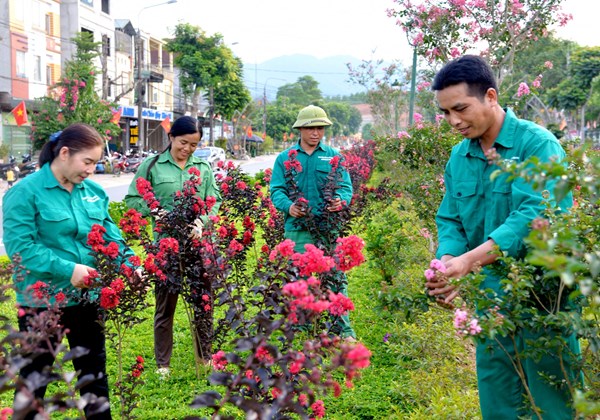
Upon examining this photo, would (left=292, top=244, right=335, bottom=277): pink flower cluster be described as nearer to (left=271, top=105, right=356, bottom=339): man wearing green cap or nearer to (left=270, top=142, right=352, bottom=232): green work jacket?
(left=271, top=105, right=356, bottom=339): man wearing green cap

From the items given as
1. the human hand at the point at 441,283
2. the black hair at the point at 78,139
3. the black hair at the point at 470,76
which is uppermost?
the black hair at the point at 470,76

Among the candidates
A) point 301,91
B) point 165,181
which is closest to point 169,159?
point 165,181

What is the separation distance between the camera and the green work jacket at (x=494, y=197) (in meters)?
2.38

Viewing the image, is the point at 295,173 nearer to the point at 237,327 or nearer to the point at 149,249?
the point at 149,249

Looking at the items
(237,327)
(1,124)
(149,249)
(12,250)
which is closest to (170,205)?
(149,249)

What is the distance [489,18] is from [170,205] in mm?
6211

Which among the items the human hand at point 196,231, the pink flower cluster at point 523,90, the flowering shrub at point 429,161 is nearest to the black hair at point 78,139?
the human hand at point 196,231

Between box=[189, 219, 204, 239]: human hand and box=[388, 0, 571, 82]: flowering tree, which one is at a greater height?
box=[388, 0, 571, 82]: flowering tree

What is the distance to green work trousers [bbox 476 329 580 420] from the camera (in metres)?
2.39

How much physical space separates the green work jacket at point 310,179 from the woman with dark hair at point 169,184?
1.88ft

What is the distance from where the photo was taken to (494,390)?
105 inches

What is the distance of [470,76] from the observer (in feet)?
8.13

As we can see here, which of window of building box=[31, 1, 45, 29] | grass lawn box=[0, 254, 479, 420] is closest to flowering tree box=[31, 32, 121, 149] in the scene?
window of building box=[31, 1, 45, 29]

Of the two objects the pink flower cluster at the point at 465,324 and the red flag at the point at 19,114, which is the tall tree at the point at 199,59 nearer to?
the red flag at the point at 19,114
